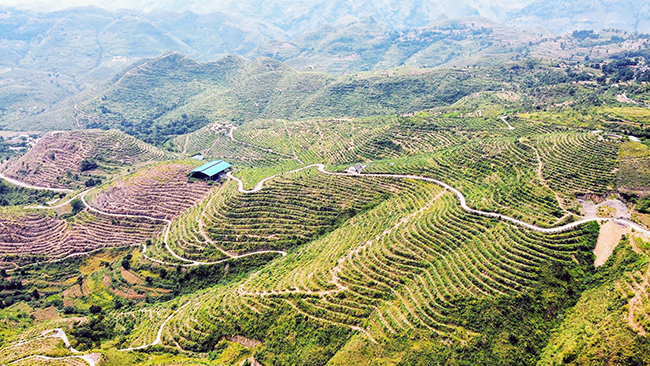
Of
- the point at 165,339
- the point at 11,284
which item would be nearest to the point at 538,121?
the point at 165,339

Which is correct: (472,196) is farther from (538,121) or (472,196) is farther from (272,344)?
(538,121)

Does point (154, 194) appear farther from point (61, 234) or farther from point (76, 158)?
point (76, 158)

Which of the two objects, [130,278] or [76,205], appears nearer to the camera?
[130,278]

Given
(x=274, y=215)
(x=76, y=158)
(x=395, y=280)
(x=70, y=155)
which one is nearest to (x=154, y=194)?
(x=274, y=215)

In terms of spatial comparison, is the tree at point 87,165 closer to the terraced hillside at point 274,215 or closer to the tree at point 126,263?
the terraced hillside at point 274,215

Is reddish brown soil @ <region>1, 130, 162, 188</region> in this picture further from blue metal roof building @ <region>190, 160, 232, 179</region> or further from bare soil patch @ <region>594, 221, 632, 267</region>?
bare soil patch @ <region>594, 221, 632, 267</region>

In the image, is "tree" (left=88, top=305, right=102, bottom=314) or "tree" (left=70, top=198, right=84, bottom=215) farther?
"tree" (left=70, top=198, right=84, bottom=215)

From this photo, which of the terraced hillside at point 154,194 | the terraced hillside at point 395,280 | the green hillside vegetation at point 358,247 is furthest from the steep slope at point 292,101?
the terraced hillside at point 395,280

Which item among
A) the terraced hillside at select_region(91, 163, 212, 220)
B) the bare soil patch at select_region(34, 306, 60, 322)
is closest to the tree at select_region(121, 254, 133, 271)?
the terraced hillside at select_region(91, 163, 212, 220)
